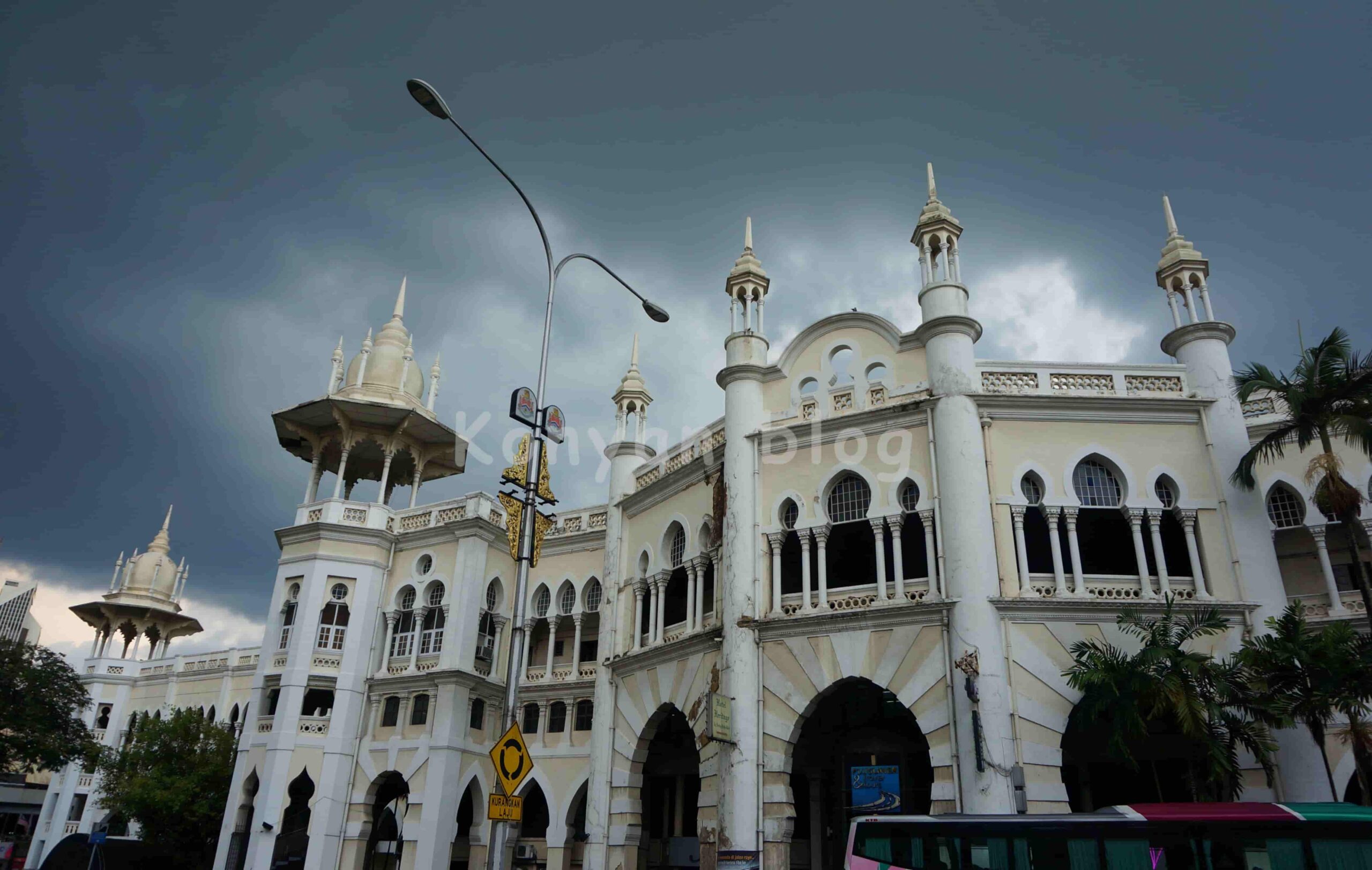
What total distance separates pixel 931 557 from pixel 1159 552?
208 inches

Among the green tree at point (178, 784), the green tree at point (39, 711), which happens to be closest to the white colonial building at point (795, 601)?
the green tree at point (178, 784)

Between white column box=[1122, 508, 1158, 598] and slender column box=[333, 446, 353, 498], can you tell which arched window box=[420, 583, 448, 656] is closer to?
slender column box=[333, 446, 353, 498]

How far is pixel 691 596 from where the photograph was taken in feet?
87.0

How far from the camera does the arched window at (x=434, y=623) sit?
35.3m

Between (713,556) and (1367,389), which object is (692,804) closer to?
(713,556)

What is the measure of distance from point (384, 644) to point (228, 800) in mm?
7552

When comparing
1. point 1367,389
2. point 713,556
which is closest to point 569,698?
point 713,556

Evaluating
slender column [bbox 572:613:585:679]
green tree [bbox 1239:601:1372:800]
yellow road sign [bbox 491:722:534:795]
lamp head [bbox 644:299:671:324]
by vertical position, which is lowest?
yellow road sign [bbox 491:722:534:795]

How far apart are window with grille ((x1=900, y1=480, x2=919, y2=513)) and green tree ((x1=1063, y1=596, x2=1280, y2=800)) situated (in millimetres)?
5373

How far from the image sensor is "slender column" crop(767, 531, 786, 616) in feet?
76.7

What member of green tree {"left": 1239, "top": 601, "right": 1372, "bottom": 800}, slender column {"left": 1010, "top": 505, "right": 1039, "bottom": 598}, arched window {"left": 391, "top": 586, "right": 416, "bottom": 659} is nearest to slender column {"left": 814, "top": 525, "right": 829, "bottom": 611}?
slender column {"left": 1010, "top": 505, "right": 1039, "bottom": 598}

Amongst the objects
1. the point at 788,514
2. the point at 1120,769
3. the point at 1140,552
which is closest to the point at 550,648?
the point at 788,514

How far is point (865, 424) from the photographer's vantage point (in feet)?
78.4

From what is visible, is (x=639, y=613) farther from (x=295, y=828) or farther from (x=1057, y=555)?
(x=295, y=828)
